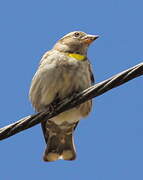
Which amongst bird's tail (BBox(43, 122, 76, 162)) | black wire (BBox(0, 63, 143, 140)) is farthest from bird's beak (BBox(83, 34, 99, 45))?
black wire (BBox(0, 63, 143, 140))

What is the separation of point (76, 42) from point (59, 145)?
1.73 metres

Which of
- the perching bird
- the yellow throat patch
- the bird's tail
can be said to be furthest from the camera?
the bird's tail

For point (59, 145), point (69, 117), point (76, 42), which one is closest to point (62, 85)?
point (69, 117)

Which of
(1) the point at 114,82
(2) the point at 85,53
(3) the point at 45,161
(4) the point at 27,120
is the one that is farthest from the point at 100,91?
(3) the point at 45,161

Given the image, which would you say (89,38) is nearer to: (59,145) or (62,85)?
(62,85)

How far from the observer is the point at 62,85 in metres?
8.16

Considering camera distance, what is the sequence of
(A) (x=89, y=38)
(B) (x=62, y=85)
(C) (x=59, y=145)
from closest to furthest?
(B) (x=62, y=85), (A) (x=89, y=38), (C) (x=59, y=145)

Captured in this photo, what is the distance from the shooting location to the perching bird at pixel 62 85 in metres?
8.20

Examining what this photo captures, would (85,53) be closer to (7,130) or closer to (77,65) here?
(77,65)

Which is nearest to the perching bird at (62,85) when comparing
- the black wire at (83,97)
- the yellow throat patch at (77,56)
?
the yellow throat patch at (77,56)

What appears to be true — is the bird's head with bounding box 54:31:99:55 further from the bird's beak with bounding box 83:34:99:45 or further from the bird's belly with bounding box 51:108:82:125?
the bird's belly with bounding box 51:108:82:125

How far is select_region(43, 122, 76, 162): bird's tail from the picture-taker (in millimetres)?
9273

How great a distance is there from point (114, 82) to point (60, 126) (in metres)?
3.03

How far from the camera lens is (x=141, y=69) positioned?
6.10 meters
